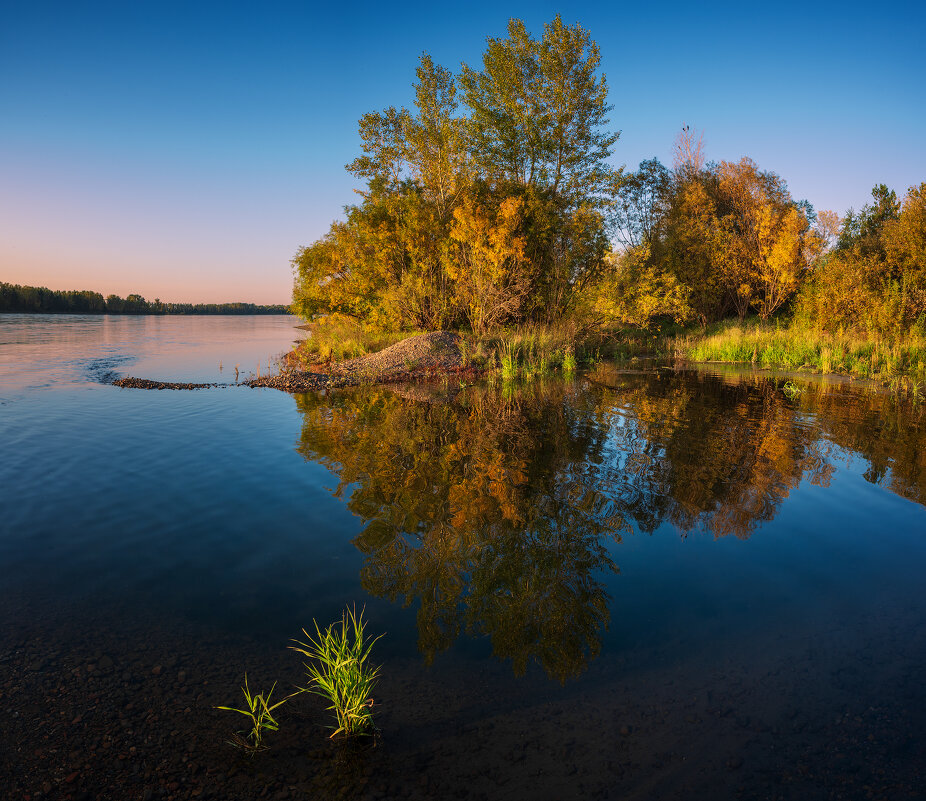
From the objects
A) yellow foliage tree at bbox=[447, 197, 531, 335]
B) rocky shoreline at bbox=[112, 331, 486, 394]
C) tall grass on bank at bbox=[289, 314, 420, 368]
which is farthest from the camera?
tall grass on bank at bbox=[289, 314, 420, 368]

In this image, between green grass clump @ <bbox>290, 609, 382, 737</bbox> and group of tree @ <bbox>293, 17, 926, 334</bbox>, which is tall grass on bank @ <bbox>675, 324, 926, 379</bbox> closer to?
group of tree @ <bbox>293, 17, 926, 334</bbox>

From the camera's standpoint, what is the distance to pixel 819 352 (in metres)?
23.6

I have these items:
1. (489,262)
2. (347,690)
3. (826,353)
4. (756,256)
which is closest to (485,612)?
(347,690)

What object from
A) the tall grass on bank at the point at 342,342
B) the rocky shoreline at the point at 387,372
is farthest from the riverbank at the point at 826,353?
the tall grass on bank at the point at 342,342

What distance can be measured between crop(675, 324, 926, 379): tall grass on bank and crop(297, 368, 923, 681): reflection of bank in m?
7.15

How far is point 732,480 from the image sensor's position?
8.13m

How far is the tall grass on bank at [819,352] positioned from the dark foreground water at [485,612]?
12.9m

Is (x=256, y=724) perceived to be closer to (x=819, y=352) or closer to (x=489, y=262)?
(x=489, y=262)

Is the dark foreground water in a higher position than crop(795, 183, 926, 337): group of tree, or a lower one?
lower

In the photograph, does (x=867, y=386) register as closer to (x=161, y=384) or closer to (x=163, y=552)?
(x=163, y=552)

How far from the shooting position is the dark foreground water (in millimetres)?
3059

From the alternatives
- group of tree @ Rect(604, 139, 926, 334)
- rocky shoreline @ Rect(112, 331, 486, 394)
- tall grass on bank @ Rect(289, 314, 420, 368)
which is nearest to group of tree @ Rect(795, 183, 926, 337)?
group of tree @ Rect(604, 139, 926, 334)

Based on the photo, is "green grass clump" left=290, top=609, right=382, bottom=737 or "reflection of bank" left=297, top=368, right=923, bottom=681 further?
"reflection of bank" left=297, top=368, right=923, bottom=681

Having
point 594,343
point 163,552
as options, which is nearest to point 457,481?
point 163,552
